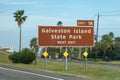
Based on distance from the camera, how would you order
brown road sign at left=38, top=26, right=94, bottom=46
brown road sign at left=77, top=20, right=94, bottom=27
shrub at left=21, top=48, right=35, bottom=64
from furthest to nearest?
shrub at left=21, top=48, right=35, bottom=64 < brown road sign at left=77, top=20, right=94, bottom=27 < brown road sign at left=38, top=26, right=94, bottom=46

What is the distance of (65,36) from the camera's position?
117ft

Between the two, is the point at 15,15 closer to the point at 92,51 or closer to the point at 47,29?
the point at 92,51

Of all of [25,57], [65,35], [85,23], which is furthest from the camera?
[25,57]

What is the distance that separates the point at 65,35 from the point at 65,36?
0.10m

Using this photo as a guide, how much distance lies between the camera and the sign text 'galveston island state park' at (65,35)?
35281 mm

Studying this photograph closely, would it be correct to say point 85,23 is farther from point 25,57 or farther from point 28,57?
point 25,57

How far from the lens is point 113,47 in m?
121

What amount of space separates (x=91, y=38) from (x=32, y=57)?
20882mm

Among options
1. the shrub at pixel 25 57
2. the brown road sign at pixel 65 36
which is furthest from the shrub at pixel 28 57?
the brown road sign at pixel 65 36

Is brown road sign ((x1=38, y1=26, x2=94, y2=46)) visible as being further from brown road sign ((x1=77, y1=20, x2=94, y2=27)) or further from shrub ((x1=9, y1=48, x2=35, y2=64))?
shrub ((x1=9, y1=48, x2=35, y2=64))

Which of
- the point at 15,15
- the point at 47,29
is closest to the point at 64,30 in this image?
the point at 47,29

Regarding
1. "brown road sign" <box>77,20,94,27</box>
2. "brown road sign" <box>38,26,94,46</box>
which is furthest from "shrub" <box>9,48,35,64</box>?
"brown road sign" <box>38,26,94,46</box>

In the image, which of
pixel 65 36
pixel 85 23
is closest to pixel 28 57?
Answer: pixel 85 23

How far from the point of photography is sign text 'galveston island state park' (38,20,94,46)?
3528 cm
